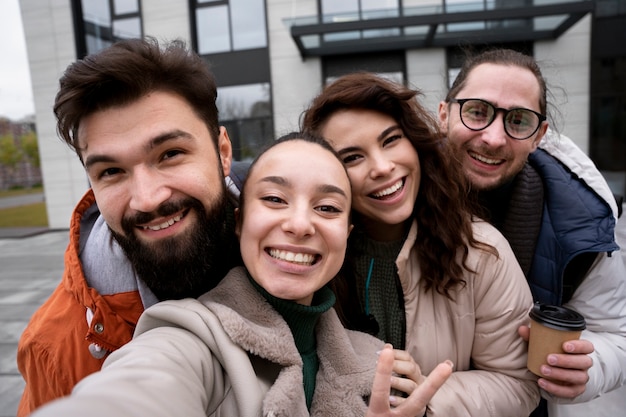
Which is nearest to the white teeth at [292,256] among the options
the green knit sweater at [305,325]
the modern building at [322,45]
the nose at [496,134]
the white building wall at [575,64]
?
the green knit sweater at [305,325]

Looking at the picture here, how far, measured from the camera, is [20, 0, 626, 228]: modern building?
8.57 m

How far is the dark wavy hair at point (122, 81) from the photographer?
145cm

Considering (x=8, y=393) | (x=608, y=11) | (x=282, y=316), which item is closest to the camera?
(x=282, y=316)

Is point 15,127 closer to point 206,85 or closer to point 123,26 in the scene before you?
point 123,26

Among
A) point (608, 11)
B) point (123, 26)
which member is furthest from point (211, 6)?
point (608, 11)

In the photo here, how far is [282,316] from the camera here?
1.42m

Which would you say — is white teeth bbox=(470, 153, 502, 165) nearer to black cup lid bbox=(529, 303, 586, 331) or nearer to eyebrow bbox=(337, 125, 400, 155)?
eyebrow bbox=(337, 125, 400, 155)

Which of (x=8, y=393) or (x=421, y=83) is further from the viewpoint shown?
(x=421, y=83)

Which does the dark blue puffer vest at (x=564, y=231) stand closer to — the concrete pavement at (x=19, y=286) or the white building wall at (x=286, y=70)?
the concrete pavement at (x=19, y=286)

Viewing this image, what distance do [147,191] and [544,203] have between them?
181 centimetres

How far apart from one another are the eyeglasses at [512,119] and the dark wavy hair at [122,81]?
1326mm

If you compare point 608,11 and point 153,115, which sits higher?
point 608,11

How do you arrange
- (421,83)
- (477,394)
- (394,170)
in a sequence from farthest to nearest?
1. (421,83)
2. (394,170)
3. (477,394)

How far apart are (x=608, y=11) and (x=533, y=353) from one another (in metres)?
10.1
